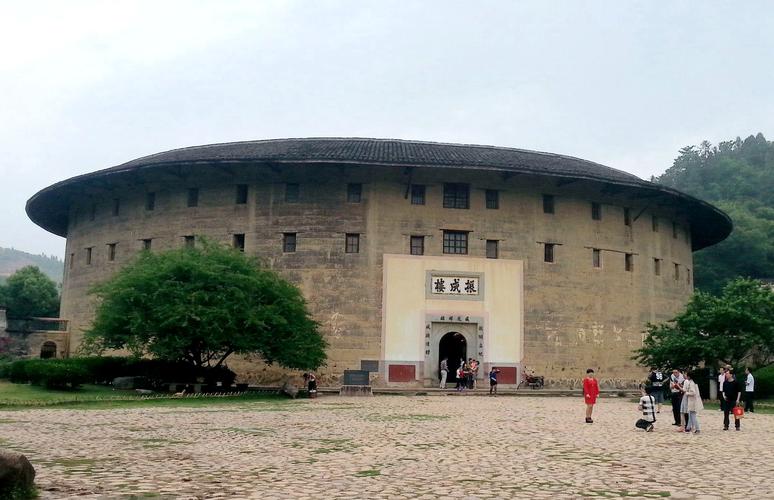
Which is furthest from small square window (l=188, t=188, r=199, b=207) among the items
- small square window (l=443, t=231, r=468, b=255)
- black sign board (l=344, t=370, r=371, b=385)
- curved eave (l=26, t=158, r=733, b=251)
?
black sign board (l=344, t=370, r=371, b=385)

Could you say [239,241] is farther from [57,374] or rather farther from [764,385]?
[764,385]

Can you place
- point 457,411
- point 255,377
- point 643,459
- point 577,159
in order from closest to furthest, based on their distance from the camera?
point 643,459 → point 457,411 → point 255,377 → point 577,159

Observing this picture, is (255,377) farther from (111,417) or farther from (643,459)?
(643,459)

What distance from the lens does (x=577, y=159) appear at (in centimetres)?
3397

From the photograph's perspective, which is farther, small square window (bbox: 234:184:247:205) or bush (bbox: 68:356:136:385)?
small square window (bbox: 234:184:247:205)

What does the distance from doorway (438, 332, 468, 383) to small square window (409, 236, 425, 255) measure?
3.31 m

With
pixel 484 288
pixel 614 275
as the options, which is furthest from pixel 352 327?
pixel 614 275

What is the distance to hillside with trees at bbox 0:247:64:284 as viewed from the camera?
577 feet

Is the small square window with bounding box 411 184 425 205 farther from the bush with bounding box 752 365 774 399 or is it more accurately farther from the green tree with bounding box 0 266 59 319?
the green tree with bounding box 0 266 59 319

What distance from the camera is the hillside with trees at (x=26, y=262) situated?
577 feet

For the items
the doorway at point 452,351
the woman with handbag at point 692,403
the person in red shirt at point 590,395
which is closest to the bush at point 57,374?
the doorway at point 452,351

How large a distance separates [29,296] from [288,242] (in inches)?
1136

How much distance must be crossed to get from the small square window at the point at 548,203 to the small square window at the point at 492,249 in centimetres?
249

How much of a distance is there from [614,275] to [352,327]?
10.7 metres
